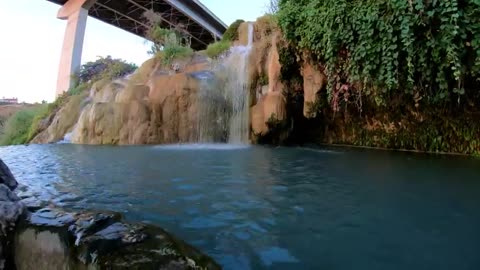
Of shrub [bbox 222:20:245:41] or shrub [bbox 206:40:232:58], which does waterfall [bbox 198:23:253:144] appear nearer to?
shrub [bbox 206:40:232:58]

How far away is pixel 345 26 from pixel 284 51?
9.01 feet

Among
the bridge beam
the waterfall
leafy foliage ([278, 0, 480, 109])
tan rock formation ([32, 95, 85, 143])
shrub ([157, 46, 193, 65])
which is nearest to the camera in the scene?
leafy foliage ([278, 0, 480, 109])

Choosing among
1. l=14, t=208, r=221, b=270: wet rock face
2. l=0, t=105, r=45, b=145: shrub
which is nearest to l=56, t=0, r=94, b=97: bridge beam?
l=0, t=105, r=45, b=145: shrub

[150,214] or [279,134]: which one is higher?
[279,134]

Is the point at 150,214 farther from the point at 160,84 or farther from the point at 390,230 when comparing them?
the point at 160,84

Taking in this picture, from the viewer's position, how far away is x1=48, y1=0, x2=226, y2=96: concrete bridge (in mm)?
21141

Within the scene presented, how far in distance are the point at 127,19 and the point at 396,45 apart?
2692 centimetres

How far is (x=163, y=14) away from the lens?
2725 centimetres

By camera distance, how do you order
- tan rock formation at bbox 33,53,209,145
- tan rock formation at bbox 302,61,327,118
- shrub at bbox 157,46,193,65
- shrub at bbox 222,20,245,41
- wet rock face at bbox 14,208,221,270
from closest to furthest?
wet rock face at bbox 14,208,221,270
tan rock formation at bbox 302,61,327,118
tan rock formation at bbox 33,53,209,145
shrub at bbox 157,46,193,65
shrub at bbox 222,20,245,41

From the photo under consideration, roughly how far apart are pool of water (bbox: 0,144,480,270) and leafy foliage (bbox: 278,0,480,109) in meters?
1.58

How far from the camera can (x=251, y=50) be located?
11.4 meters

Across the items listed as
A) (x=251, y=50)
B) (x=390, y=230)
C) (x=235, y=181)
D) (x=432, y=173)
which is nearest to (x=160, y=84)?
(x=251, y=50)

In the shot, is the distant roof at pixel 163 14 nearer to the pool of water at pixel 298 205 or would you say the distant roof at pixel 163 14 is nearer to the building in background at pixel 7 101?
the building in background at pixel 7 101

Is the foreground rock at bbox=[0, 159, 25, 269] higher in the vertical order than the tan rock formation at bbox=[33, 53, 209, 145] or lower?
lower
